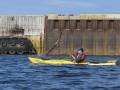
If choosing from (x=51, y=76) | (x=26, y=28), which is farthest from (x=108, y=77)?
(x=26, y=28)

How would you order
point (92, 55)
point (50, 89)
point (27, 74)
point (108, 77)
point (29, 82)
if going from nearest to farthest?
point (50, 89), point (29, 82), point (108, 77), point (27, 74), point (92, 55)

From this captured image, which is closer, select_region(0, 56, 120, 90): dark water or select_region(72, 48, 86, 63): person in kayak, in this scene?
select_region(0, 56, 120, 90): dark water

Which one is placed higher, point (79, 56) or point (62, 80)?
point (79, 56)

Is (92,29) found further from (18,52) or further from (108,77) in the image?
(108,77)

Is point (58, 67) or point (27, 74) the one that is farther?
point (58, 67)

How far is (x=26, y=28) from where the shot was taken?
64.3m

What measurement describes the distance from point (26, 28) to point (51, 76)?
3202 centimetres

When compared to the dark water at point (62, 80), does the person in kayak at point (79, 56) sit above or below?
above

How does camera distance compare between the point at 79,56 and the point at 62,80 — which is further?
the point at 79,56

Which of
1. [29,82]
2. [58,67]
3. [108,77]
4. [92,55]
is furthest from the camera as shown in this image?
[92,55]

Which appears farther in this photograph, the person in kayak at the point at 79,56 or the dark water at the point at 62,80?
the person in kayak at the point at 79,56

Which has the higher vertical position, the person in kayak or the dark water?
the person in kayak

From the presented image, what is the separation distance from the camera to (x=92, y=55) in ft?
199

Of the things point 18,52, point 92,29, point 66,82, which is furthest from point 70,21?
point 66,82
